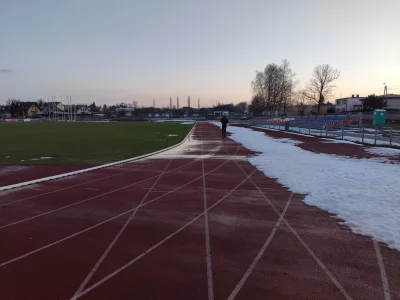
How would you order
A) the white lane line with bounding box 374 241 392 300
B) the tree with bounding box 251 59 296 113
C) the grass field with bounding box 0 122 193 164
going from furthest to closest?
the tree with bounding box 251 59 296 113 < the grass field with bounding box 0 122 193 164 < the white lane line with bounding box 374 241 392 300

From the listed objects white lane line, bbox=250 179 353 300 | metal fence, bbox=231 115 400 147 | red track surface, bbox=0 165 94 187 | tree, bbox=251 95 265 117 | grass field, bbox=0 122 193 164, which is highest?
tree, bbox=251 95 265 117

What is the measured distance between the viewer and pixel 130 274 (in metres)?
4.45

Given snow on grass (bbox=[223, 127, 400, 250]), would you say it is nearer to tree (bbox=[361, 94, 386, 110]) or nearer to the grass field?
the grass field

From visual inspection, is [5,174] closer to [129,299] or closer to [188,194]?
[188,194]

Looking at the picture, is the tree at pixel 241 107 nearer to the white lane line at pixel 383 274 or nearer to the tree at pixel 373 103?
the tree at pixel 373 103

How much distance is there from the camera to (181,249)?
5.29 meters

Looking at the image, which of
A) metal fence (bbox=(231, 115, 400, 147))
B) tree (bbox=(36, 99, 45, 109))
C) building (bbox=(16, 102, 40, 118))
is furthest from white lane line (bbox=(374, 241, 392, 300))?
tree (bbox=(36, 99, 45, 109))

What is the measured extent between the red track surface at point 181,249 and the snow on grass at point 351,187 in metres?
0.49

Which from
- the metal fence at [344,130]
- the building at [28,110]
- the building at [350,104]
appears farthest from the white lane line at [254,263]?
the building at [28,110]

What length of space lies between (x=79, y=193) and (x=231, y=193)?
3.93 m

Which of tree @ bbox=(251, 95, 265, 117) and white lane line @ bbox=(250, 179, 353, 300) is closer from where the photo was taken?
white lane line @ bbox=(250, 179, 353, 300)

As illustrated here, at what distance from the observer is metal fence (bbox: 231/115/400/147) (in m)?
22.8

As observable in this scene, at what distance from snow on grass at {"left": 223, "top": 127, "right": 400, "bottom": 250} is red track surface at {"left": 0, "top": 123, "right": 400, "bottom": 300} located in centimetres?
49

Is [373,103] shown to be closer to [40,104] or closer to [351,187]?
[351,187]
